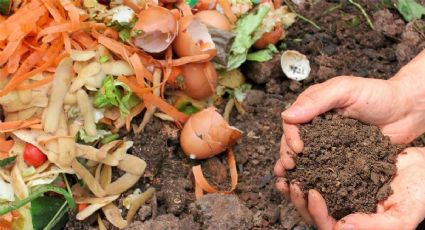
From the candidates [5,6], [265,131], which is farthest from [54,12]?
[265,131]

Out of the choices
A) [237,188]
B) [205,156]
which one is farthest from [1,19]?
[237,188]

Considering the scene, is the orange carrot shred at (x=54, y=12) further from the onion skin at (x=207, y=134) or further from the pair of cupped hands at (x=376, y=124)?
the pair of cupped hands at (x=376, y=124)

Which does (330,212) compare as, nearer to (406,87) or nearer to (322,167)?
(322,167)

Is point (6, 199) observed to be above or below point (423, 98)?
below

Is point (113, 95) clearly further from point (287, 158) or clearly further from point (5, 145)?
point (287, 158)

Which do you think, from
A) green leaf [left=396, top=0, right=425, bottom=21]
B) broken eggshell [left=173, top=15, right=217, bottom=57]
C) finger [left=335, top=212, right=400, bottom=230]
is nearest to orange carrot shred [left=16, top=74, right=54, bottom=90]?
broken eggshell [left=173, top=15, right=217, bottom=57]

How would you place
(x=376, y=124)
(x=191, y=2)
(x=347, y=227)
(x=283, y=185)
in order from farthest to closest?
(x=191, y=2)
(x=376, y=124)
(x=283, y=185)
(x=347, y=227)
